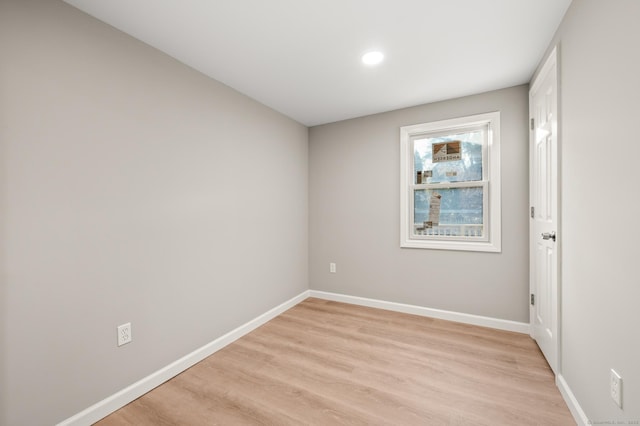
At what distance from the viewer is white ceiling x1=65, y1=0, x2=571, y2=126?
159cm

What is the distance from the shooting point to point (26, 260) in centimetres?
136

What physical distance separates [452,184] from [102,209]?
3081 millimetres

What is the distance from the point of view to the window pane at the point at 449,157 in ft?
9.54

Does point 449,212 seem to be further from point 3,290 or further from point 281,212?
point 3,290

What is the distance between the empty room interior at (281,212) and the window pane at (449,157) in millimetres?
22

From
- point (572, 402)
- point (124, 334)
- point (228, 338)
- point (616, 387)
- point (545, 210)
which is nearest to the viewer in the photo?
point (616, 387)

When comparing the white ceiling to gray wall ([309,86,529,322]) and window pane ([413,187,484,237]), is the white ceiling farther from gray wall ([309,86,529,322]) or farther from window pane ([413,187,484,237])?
window pane ([413,187,484,237])

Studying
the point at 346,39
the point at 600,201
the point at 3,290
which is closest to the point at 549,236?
the point at 600,201

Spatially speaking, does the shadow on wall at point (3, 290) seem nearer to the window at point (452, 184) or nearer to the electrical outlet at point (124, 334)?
the electrical outlet at point (124, 334)

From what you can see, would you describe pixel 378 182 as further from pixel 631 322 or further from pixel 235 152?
pixel 631 322

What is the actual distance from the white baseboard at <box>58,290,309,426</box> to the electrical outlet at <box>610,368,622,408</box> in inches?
98.4

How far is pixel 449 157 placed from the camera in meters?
3.03

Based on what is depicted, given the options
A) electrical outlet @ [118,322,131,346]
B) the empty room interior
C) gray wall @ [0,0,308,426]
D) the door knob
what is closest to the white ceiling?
the empty room interior

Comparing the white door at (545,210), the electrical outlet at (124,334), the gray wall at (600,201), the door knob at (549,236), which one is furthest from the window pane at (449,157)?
the electrical outlet at (124,334)
